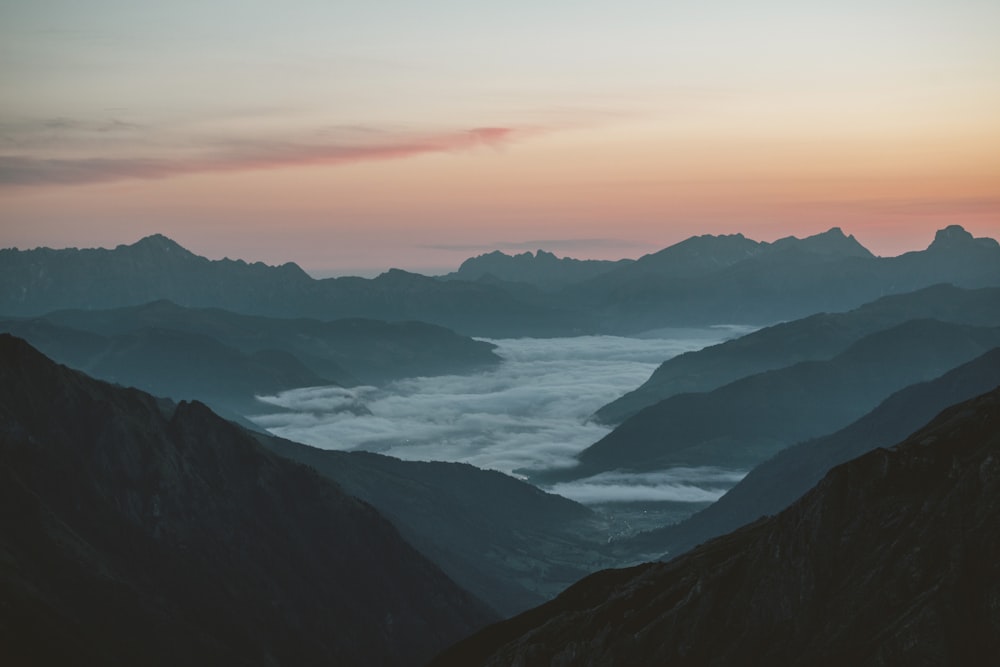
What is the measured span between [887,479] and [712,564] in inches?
1029

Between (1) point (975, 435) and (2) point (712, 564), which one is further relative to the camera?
(2) point (712, 564)

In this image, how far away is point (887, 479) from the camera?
133125 millimetres

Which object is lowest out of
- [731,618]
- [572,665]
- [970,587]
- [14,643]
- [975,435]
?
[14,643]

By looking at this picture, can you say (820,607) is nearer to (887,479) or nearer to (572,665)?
(887,479)

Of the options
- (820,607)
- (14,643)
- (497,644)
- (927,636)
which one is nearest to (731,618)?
(820,607)

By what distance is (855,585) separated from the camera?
122812 millimetres

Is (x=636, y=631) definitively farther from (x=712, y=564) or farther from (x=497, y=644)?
(x=497, y=644)

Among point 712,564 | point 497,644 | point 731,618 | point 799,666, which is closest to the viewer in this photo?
point 799,666

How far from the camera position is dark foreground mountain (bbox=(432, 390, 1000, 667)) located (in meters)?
109

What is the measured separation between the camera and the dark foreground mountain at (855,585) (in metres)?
109

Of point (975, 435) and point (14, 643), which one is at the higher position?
point (975, 435)

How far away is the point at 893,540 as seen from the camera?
12369cm

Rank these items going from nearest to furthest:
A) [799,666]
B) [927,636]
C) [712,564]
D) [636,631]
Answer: [927,636]
[799,666]
[636,631]
[712,564]

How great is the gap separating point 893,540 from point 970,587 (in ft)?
43.8
